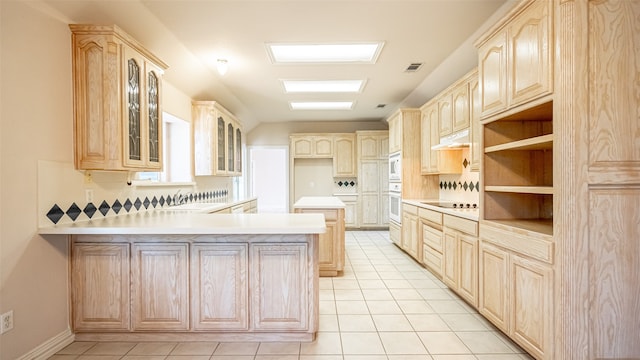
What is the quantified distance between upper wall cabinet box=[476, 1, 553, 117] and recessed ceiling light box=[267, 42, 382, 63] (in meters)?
1.18

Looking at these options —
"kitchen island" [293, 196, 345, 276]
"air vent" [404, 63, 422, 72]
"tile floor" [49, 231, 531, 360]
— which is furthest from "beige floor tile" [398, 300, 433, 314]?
"air vent" [404, 63, 422, 72]

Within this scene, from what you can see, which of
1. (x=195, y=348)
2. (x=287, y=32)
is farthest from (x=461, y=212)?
(x=195, y=348)

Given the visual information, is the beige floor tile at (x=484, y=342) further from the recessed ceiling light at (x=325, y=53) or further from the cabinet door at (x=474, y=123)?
the recessed ceiling light at (x=325, y=53)

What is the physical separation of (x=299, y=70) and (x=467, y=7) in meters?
2.01

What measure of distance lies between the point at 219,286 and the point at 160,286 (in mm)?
430

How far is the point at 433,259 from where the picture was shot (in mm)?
3650

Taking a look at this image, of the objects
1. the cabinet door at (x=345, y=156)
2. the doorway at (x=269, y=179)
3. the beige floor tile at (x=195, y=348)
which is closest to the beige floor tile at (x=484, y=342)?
the beige floor tile at (x=195, y=348)

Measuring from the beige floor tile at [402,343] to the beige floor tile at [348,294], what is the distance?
2.40 ft

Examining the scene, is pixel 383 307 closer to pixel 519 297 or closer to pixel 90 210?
pixel 519 297

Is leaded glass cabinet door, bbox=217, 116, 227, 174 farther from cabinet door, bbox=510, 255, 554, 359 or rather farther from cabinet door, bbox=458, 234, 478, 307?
cabinet door, bbox=510, 255, 554, 359

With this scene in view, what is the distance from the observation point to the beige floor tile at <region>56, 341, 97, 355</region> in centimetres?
213

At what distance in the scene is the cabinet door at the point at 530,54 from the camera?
179 centimetres

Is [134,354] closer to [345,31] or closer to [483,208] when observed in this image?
[483,208]

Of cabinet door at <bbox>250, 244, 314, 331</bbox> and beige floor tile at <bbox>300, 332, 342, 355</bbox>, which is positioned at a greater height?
cabinet door at <bbox>250, 244, 314, 331</bbox>
